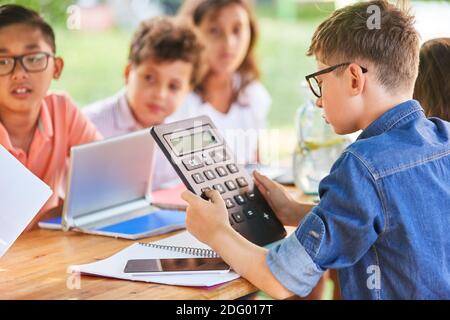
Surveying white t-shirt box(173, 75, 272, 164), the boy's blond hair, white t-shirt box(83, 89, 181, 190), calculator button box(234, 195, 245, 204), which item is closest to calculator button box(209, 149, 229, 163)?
calculator button box(234, 195, 245, 204)

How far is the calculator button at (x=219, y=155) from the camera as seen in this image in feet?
5.99

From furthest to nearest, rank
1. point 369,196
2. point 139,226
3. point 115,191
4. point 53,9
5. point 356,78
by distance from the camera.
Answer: point 53,9
point 115,191
point 139,226
point 356,78
point 369,196

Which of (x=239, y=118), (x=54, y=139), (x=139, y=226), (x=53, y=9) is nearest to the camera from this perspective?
(x=139, y=226)

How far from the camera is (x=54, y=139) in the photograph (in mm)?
2166

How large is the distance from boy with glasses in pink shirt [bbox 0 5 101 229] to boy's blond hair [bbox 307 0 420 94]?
2.59ft

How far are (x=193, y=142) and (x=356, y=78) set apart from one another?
1.44ft

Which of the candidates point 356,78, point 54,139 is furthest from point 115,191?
point 356,78

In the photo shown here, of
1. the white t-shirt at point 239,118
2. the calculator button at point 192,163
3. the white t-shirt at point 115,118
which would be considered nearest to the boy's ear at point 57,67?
the calculator button at point 192,163

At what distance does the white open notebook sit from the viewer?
152 centimetres

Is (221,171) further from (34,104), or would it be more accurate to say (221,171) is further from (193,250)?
(34,104)

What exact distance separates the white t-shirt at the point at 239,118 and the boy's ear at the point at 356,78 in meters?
1.52

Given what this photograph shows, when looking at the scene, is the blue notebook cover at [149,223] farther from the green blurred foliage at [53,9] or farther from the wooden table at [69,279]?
the green blurred foliage at [53,9]

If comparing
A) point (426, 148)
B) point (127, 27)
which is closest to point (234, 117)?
point (426, 148)

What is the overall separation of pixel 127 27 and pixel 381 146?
5.91 metres
